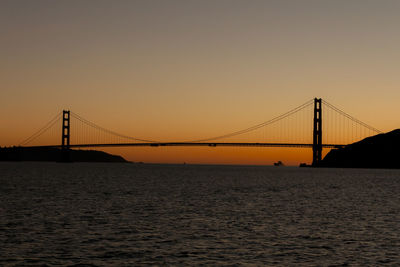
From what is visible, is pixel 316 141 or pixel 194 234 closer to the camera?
pixel 194 234

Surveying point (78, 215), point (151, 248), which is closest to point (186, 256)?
point (151, 248)

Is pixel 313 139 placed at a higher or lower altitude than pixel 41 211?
higher

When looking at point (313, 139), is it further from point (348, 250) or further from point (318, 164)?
point (348, 250)

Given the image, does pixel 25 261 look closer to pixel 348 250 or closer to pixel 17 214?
pixel 348 250

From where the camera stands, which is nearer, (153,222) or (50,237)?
(50,237)

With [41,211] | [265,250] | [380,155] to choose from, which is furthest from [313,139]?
[265,250]

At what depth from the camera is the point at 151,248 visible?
21.5 m

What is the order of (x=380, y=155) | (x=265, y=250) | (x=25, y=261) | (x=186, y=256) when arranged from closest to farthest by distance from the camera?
(x=25, y=261)
(x=186, y=256)
(x=265, y=250)
(x=380, y=155)

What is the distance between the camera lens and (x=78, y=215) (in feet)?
107

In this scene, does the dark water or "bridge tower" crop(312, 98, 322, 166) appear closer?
the dark water

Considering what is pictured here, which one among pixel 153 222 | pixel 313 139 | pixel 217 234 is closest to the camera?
pixel 217 234

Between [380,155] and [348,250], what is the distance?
612 ft

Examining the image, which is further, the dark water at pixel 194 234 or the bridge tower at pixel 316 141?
the bridge tower at pixel 316 141

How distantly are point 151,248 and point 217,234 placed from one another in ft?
15.1
